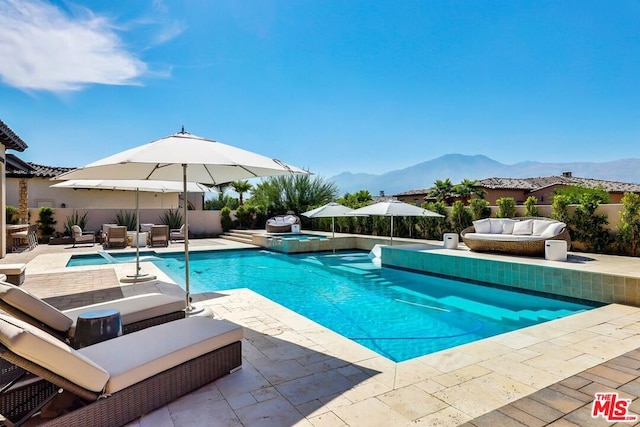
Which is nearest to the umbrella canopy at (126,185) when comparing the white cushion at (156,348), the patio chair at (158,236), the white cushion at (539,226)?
the white cushion at (156,348)

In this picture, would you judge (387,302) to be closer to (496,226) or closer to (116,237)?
(496,226)

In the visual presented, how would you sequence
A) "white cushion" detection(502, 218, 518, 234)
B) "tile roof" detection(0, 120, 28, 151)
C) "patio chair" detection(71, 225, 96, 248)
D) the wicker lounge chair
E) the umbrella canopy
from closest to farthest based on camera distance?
the umbrella canopy
"tile roof" detection(0, 120, 28, 151)
"white cushion" detection(502, 218, 518, 234)
"patio chair" detection(71, 225, 96, 248)
the wicker lounge chair

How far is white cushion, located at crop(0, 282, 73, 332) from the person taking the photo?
9.18 ft

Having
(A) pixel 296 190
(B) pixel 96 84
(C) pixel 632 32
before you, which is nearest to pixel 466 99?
(C) pixel 632 32

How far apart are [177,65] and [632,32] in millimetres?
18159

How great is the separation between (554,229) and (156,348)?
10318 millimetres

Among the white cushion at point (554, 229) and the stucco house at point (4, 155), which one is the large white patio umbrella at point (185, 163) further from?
the white cushion at point (554, 229)

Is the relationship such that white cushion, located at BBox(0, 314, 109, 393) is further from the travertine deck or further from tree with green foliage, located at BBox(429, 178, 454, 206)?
tree with green foliage, located at BBox(429, 178, 454, 206)

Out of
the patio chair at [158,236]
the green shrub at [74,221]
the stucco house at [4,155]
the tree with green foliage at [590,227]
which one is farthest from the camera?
the green shrub at [74,221]

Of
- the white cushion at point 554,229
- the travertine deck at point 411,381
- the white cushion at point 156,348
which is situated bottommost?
the travertine deck at point 411,381

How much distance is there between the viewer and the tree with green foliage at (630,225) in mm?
9523

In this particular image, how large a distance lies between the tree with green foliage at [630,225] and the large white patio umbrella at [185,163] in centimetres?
984

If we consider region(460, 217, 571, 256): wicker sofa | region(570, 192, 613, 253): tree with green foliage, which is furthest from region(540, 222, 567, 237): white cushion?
region(570, 192, 613, 253): tree with green foliage

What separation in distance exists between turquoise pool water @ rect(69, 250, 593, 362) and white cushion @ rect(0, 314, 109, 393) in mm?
3533
